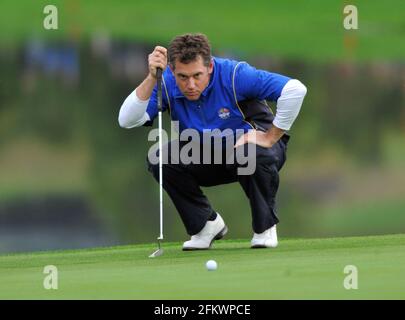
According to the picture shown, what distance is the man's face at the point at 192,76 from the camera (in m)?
8.55

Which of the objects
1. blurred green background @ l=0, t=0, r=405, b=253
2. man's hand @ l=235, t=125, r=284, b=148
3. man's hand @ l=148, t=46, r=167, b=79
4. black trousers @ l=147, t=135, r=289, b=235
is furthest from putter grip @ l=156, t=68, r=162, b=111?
blurred green background @ l=0, t=0, r=405, b=253

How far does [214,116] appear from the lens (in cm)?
892

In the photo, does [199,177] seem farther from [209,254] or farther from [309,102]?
[309,102]

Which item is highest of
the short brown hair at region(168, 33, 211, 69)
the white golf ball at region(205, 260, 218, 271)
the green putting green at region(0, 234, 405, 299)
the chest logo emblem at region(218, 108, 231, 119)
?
the short brown hair at region(168, 33, 211, 69)

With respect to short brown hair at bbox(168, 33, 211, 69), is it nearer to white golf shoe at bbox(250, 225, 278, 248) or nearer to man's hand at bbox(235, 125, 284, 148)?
man's hand at bbox(235, 125, 284, 148)

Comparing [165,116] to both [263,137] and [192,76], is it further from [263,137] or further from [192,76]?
[192,76]

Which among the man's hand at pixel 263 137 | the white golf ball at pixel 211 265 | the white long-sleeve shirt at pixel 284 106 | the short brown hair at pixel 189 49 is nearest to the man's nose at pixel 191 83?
the short brown hair at pixel 189 49

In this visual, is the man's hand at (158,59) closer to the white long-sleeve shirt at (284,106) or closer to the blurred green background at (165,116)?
the white long-sleeve shirt at (284,106)

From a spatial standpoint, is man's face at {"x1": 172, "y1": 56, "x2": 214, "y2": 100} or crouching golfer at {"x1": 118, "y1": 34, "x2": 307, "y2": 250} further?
crouching golfer at {"x1": 118, "y1": 34, "x2": 307, "y2": 250}

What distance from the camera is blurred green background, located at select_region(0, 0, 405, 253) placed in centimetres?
1453

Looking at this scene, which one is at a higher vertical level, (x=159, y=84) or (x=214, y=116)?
(x=159, y=84)

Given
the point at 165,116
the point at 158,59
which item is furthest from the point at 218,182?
the point at 165,116

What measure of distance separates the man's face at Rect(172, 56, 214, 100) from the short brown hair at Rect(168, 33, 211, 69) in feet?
0.11

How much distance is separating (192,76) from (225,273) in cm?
189
